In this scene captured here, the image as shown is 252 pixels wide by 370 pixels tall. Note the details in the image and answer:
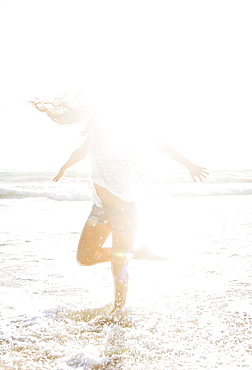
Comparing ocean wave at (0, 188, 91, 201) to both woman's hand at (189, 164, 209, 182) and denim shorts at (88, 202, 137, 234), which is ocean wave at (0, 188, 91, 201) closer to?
denim shorts at (88, 202, 137, 234)

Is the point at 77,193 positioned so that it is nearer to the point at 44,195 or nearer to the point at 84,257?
the point at 44,195

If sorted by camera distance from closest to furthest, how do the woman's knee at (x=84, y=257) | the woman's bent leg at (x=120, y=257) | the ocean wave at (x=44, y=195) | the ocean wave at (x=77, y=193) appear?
the woman's bent leg at (x=120, y=257) < the woman's knee at (x=84, y=257) < the ocean wave at (x=44, y=195) < the ocean wave at (x=77, y=193)

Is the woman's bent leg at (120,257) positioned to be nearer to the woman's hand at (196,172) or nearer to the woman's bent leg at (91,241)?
the woman's bent leg at (91,241)

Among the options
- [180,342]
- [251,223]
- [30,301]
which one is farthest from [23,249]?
[251,223]

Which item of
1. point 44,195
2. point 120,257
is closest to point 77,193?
point 44,195

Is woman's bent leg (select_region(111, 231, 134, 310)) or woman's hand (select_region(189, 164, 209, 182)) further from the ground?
woman's hand (select_region(189, 164, 209, 182))

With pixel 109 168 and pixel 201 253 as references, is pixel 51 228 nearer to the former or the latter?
pixel 201 253

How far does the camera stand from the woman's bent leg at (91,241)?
343cm

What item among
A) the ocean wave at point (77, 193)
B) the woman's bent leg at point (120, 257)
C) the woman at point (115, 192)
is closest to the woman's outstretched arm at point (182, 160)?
the woman at point (115, 192)

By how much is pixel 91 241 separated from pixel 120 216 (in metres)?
0.38

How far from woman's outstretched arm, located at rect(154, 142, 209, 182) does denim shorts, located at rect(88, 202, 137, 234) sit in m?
0.53

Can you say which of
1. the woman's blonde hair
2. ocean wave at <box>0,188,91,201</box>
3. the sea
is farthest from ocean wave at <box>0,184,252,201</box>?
the woman's blonde hair

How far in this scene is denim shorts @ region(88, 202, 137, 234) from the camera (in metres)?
3.31

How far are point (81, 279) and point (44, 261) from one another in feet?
3.48
